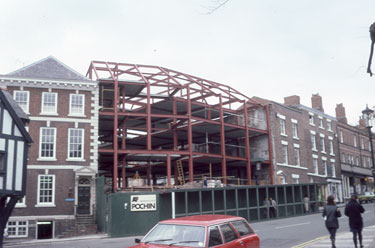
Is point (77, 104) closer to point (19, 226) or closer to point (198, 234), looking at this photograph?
point (19, 226)

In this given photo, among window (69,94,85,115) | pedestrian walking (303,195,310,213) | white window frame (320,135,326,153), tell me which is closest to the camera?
window (69,94,85,115)

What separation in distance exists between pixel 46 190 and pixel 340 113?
147 feet

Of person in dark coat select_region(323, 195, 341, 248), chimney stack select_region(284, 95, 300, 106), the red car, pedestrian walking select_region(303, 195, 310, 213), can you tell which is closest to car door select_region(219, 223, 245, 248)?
the red car

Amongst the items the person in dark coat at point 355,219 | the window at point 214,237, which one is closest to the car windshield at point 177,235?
the window at point 214,237

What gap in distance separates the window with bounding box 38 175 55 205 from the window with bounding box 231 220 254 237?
20.8 m

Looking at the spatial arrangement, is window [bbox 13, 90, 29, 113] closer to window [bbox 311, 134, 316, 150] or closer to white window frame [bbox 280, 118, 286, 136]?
white window frame [bbox 280, 118, 286, 136]

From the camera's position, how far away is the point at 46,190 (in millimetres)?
27531

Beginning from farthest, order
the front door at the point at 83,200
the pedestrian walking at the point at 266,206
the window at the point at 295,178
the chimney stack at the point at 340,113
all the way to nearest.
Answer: the chimney stack at the point at 340,113 < the window at the point at 295,178 < the pedestrian walking at the point at 266,206 < the front door at the point at 83,200

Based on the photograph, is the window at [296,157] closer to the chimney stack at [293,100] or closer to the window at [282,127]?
the window at [282,127]

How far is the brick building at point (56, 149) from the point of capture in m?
27.0

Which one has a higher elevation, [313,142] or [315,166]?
[313,142]

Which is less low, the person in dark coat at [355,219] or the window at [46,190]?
the window at [46,190]

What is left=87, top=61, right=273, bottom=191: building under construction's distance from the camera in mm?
34500

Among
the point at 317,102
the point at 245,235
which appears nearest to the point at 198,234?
the point at 245,235
